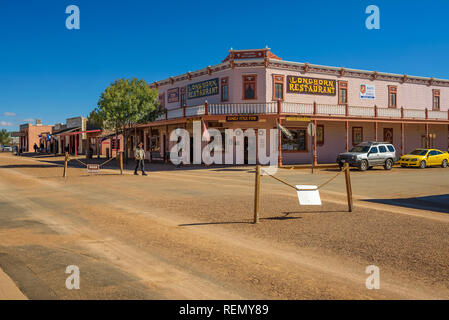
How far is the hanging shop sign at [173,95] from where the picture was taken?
3424 cm

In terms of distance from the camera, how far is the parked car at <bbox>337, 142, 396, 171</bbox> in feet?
77.2

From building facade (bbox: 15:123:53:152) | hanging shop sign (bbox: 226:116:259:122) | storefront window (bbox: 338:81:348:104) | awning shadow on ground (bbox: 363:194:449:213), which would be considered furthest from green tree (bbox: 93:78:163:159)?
building facade (bbox: 15:123:53:152)

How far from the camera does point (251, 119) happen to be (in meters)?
26.6

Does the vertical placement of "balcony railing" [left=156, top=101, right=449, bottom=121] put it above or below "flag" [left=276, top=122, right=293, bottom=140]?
above

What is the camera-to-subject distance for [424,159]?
86.1 feet

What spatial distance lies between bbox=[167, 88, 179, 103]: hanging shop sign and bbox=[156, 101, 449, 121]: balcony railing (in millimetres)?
2511

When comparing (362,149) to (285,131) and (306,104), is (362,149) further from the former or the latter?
(306,104)

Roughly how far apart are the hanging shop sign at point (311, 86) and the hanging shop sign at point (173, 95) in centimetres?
1063

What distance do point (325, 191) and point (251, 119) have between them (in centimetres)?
1365

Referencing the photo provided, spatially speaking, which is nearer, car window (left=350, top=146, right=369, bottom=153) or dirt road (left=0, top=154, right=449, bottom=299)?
dirt road (left=0, top=154, right=449, bottom=299)

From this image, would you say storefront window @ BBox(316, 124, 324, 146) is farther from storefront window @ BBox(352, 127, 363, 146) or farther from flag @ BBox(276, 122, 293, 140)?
storefront window @ BBox(352, 127, 363, 146)

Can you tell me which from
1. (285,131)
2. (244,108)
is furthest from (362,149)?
(244,108)
